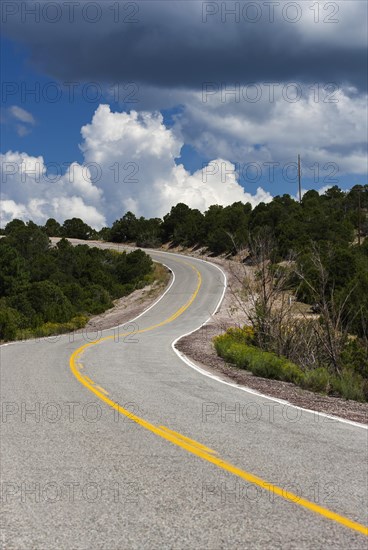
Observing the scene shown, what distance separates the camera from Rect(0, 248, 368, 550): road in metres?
4.48

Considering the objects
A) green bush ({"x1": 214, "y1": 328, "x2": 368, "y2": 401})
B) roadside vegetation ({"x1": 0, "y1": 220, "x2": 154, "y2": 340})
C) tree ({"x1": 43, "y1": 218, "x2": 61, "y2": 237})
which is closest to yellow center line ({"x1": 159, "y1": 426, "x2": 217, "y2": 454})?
A: green bush ({"x1": 214, "y1": 328, "x2": 368, "y2": 401})

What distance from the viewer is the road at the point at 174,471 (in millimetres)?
4477

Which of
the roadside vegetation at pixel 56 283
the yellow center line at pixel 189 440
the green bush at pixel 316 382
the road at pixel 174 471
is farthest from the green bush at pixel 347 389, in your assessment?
the roadside vegetation at pixel 56 283

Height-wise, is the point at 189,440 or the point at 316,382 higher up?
the point at 189,440

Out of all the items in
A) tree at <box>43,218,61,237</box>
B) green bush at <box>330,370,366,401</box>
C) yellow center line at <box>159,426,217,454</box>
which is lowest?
green bush at <box>330,370,366,401</box>

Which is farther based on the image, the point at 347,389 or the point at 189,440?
the point at 347,389

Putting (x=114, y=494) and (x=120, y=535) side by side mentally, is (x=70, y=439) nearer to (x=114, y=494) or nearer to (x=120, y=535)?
(x=114, y=494)

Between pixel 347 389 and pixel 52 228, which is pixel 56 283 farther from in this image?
pixel 52 228

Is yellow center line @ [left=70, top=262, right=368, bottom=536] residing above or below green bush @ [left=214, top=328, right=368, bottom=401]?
above

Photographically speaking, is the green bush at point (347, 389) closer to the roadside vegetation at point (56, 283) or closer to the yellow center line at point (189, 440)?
the yellow center line at point (189, 440)

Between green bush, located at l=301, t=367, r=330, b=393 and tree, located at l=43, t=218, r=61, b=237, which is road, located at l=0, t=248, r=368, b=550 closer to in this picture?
green bush, located at l=301, t=367, r=330, b=393

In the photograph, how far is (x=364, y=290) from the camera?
33.8 m

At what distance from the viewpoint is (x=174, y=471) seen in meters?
6.07

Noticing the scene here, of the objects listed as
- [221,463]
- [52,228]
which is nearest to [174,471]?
[221,463]
